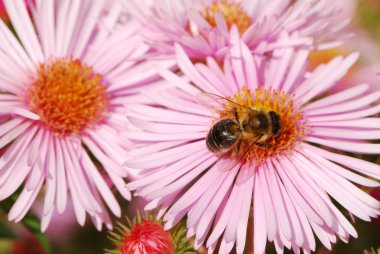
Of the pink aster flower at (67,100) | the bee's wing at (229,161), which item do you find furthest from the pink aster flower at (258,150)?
the pink aster flower at (67,100)

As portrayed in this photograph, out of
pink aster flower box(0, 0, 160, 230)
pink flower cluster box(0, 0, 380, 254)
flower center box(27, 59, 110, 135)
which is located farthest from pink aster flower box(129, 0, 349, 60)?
flower center box(27, 59, 110, 135)

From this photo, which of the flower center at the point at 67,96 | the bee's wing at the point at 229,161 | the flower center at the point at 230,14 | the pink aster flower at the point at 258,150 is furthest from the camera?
the flower center at the point at 230,14

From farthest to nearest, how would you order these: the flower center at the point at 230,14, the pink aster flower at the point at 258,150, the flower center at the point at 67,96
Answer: the flower center at the point at 230,14
the flower center at the point at 67,96
the pink aster flower at the point at 258,150

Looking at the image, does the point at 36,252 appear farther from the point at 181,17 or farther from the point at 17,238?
the point at 181,17

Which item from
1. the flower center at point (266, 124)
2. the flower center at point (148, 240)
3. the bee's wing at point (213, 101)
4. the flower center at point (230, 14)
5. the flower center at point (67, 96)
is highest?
the flower center at point (230, 14)

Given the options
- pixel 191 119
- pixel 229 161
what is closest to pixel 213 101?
pixel 191 119

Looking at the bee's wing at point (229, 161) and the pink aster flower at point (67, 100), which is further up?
the pink aster flower at point (67, 100)

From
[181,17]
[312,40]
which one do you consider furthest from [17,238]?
[312,40]

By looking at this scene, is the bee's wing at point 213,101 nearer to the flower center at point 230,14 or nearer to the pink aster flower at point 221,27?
the pink aster flower at point 221,27

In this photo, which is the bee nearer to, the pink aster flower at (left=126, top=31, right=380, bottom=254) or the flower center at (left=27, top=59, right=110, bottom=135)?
the pink aster flower at (left=126, top=31, right=380, bottom=254)
